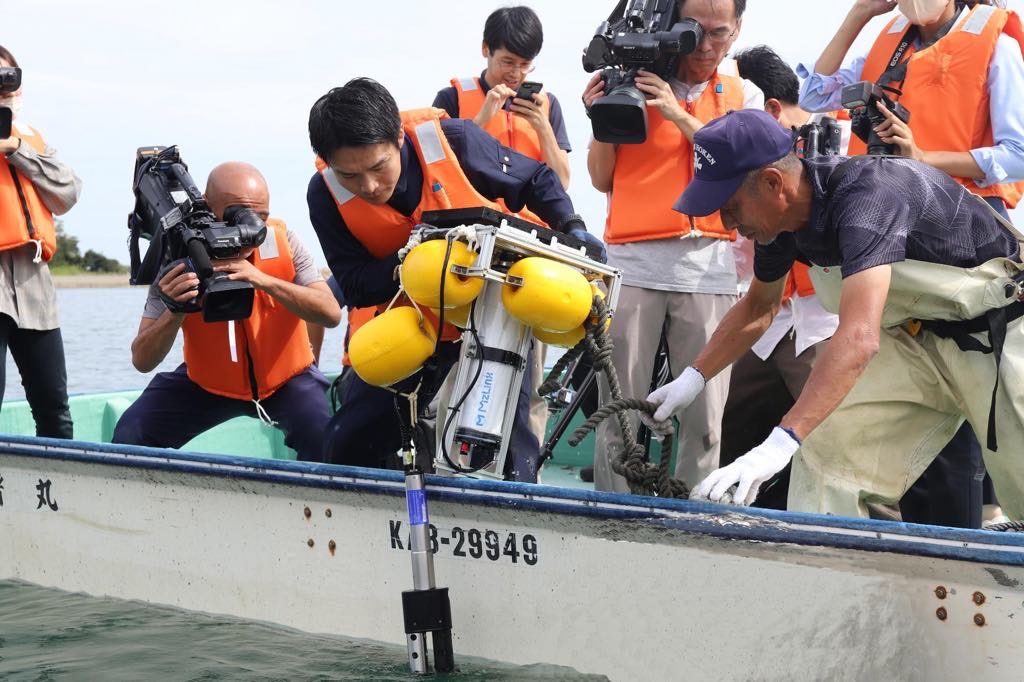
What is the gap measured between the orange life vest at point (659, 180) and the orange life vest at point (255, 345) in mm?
1373

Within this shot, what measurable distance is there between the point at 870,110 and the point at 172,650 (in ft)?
9.34

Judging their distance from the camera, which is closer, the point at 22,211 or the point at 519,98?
the point at 519,98

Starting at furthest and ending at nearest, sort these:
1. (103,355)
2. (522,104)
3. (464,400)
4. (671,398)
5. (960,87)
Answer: (103,355), (522,104), (960,87), (671,398), (464,400)

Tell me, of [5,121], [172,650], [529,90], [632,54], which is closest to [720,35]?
[632,54]

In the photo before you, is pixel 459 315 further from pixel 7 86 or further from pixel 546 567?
pixel 7 86

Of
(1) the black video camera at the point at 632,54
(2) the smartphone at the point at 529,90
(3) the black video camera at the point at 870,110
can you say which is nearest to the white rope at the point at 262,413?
(2) the smartphone at the point at 529,90

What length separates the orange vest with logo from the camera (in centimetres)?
403

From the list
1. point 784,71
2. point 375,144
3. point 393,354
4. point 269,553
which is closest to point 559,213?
point 375,144

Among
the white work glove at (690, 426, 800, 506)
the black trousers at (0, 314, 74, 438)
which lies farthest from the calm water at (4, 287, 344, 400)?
the white work glove at (690, 426, 800, 506)

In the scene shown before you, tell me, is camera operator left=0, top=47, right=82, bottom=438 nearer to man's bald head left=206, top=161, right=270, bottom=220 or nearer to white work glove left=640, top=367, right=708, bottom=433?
man's bald head left=206, top=161, right=270, bottom=220

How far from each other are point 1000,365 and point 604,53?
72.3 inches

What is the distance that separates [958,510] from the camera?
3838 mm

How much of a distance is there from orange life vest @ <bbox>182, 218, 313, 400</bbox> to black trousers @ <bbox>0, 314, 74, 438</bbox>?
29.2 inches

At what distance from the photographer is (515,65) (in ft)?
17.5
